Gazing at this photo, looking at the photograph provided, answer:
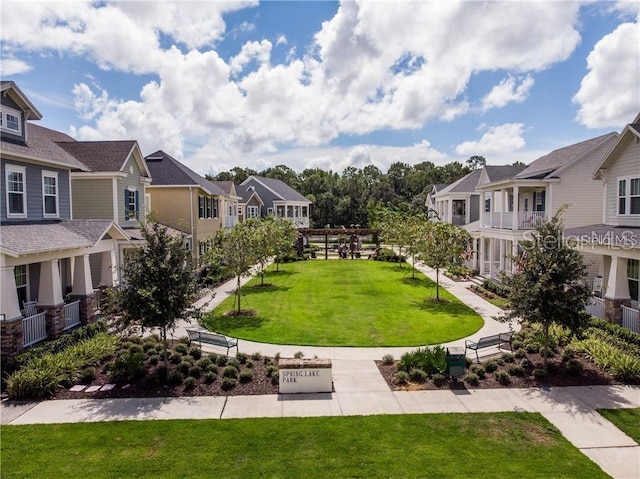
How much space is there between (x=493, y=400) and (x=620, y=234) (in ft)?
31.4

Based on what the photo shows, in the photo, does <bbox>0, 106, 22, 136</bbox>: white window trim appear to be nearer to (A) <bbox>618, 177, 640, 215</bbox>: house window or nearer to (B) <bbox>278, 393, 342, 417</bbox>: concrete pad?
(B) <bbox>278, 393, 342, 417</bbox>: concrete pad

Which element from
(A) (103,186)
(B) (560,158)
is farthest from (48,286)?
(B) (560,158)

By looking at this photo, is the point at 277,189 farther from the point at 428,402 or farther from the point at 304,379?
the point at 428,402

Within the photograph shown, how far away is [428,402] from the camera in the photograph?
1101 centimetres

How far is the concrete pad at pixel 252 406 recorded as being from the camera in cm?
1027

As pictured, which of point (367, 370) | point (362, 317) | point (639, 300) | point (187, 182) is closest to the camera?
point (367, 370)

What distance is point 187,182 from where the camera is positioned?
2953 centimetres

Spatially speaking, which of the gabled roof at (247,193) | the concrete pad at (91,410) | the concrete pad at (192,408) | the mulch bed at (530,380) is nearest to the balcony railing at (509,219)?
the mulch bed at (530,380)

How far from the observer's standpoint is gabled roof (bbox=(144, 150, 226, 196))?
2959 cm

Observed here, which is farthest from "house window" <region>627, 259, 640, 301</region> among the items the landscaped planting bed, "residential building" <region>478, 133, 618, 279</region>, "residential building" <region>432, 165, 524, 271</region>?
"residential building" <region>432, 165, 524, 271</region>

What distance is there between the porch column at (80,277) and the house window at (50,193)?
248cm

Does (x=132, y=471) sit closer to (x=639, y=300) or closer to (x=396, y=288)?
(x=639, y=300)

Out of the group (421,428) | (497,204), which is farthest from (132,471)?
(497,204)

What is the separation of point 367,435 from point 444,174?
80.4 m
